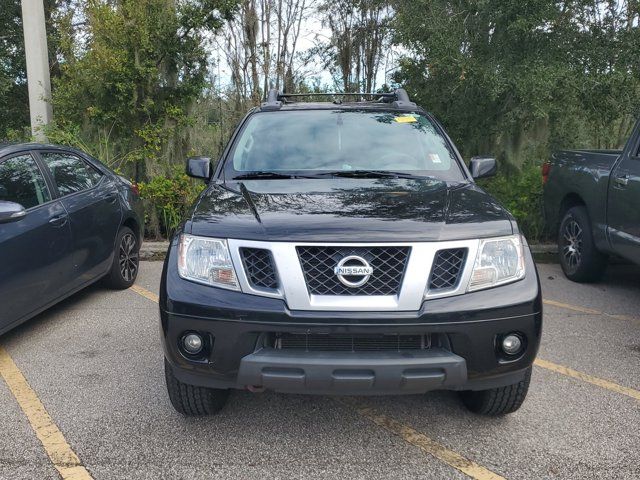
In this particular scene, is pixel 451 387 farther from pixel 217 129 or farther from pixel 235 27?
pixel 235 27

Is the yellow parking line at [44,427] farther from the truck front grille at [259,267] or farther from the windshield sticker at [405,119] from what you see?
the windshield sticker at [405,119]

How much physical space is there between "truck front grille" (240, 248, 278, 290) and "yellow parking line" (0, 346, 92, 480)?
1.20 metres

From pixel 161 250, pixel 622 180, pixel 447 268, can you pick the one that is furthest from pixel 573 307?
pixel 161 250

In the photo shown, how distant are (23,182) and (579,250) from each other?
5324 mm

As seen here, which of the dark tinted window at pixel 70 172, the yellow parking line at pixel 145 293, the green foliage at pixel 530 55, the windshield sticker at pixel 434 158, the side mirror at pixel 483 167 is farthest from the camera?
the green foliage at pixel 530 55

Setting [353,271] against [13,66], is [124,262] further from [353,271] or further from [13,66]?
[13,66]

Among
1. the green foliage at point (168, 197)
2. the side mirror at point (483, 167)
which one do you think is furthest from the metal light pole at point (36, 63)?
the side mirror at point (483, 167)

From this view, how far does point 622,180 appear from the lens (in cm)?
513

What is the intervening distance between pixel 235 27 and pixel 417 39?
522cm

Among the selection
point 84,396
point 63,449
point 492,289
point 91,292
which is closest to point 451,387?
point 492,289

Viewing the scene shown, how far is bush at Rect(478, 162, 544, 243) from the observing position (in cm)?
750

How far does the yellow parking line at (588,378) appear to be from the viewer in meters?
3.48

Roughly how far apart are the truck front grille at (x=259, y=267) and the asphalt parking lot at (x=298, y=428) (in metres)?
0.90

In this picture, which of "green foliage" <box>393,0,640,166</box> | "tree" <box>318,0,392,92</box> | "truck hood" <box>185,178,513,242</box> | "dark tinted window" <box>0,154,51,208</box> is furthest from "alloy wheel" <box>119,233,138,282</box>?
"tree" <box>318,0,392,92</box>
